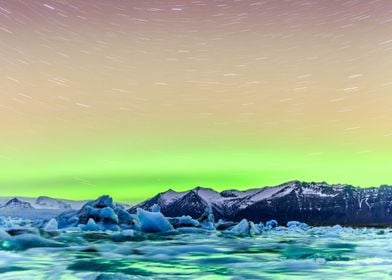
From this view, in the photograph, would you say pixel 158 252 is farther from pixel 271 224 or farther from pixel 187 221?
pixel 271 224

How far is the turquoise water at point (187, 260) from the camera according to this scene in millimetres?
8328

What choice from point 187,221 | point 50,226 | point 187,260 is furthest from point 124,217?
point 187,260

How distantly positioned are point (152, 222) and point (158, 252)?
14.2ft

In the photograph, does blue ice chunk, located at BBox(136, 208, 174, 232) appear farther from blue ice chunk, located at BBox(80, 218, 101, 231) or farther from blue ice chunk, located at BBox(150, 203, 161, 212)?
blue ice chunk, located at BBox(80, 218, 101, 231)

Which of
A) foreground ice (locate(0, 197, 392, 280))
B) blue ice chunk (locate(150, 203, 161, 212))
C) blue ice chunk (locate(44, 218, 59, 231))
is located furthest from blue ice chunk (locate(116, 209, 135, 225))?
blue ice chunk (locate(44, 218, 59, 231))

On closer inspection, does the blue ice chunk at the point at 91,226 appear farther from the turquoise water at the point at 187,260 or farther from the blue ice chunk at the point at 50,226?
the turquoise water at the point at 187,260

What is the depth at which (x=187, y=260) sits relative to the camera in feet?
32.3

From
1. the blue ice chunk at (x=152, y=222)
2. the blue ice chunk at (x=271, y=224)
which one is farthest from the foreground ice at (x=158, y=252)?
the blue ice chunk at (x=271, y=224)

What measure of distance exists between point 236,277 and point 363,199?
34.9 feet

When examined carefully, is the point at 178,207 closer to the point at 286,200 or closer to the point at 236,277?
the point at 286,200

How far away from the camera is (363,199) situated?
58.6ft

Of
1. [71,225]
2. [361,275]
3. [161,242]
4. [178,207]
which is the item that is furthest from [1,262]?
[178,207]

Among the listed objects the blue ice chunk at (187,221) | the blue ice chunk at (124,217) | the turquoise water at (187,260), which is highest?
the blue ice chunk at (124,217)

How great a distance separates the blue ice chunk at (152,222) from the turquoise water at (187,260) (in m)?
1.29
